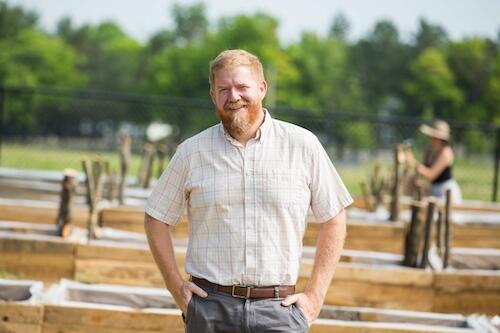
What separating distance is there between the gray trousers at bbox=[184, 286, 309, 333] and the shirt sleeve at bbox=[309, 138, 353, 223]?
1.16 feet

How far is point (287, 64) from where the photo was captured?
63656 millimetres

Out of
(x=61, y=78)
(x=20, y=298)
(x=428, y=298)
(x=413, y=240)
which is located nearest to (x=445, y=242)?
(x=413, y=240)

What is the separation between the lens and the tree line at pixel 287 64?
6100 centimetres

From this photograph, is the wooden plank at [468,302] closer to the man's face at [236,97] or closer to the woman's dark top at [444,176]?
the woman's dark top at [444,176]

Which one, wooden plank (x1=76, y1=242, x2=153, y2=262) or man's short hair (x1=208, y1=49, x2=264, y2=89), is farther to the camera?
wooden plank (x1=76, y1=242, x2=153, y2=262)

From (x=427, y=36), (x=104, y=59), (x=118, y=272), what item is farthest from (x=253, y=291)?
(x=427, y=36)

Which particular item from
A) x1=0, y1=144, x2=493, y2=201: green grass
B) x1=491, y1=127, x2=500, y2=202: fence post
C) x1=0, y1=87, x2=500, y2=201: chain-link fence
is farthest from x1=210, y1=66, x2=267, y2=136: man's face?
x1=0, y1=144, x2=493, y2=201: green grass

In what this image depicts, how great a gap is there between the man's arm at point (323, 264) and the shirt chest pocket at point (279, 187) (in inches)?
7.3

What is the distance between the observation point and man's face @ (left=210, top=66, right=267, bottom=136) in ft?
8.96

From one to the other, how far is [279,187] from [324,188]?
178 millimetres

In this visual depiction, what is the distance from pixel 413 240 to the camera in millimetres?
6270

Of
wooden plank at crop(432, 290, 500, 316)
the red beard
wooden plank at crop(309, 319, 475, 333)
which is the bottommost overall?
wooden plank at crop(432, 290, 500, 316)

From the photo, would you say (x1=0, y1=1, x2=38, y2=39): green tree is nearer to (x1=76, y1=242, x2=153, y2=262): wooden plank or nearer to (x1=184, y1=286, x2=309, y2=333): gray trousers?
(x1=76, y1=242, x2=153, y2=262): wooden plank

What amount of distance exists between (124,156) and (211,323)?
5.70 meters
